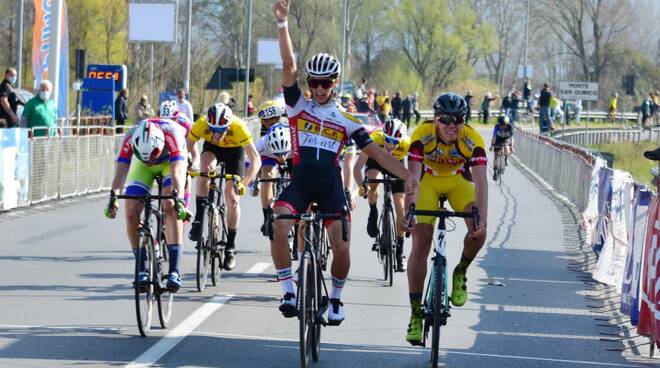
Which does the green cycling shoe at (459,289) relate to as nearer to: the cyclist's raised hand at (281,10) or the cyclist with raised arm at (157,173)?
the cyclist with raised arm at (157,173)

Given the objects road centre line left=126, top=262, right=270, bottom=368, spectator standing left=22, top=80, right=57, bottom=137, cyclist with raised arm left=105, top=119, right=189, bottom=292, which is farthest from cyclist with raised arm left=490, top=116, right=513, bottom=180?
cyclist with raised arm left=105, top=119, right=189, bottom=292

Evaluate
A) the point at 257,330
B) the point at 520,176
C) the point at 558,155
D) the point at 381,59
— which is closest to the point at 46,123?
the point at 558,155

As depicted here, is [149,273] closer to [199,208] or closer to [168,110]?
[168,110]

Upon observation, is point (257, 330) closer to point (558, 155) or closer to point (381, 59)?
point (558, 155)

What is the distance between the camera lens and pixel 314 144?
957cm

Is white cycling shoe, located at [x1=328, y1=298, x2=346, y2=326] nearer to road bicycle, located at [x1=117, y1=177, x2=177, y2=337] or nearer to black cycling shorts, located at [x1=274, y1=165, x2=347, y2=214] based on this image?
black cycling shorts, located at [x1=274, y1=165, x2=347, y2=214]

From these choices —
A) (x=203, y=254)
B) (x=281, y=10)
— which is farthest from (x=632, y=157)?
(x=281, y=10)

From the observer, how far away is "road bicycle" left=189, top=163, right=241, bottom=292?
1302 centimetres

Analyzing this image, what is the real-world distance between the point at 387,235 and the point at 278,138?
4.75 feet

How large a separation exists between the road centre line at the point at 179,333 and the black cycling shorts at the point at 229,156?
6.08ft

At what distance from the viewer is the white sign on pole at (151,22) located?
172 ft

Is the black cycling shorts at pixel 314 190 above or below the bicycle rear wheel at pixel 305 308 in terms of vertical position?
above

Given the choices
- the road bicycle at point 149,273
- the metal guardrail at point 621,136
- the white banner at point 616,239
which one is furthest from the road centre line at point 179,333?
the metal guardrail at point 621,136

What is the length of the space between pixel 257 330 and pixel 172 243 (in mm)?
945
